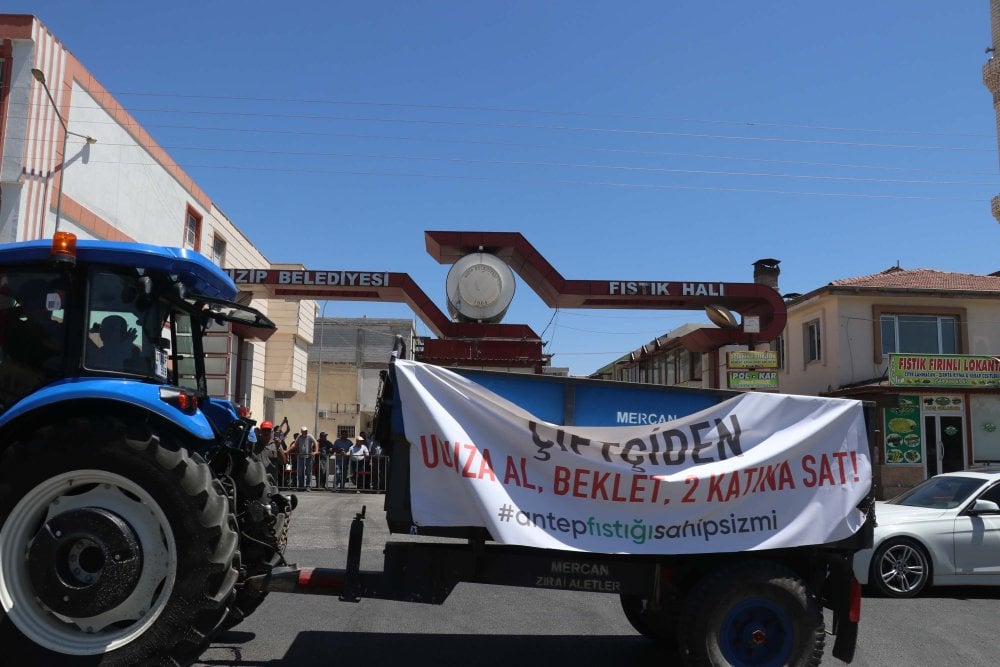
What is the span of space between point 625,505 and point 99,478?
3.17 meters

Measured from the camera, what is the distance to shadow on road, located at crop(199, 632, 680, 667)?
5.85 m

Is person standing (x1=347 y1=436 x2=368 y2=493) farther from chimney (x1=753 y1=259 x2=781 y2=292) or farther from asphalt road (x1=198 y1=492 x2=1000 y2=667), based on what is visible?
chimney (x1=753 y1=259 x2=781 y2=292)

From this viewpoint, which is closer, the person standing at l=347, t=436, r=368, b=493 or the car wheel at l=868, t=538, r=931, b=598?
the car wheel at l=868, t=538, r=931, b=598

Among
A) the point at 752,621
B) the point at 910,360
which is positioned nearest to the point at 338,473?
the point at 752,621

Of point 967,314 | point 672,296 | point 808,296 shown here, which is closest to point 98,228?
point 672,296

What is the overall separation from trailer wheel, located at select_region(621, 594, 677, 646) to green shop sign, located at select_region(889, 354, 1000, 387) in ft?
60.8

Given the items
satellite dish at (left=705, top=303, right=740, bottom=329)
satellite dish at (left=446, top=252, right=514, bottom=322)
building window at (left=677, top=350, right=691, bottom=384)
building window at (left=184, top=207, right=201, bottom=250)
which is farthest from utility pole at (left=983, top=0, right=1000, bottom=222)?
building window at (left=184, top=207, right=201, bottom=250)

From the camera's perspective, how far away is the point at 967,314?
991 inches

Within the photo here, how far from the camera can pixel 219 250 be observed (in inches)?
1062

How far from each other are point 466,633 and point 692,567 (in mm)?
2220

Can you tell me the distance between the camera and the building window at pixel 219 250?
2645 centimetres

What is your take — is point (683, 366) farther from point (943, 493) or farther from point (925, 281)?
Result: point (943, 493)

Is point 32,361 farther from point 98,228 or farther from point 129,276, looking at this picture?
point 98,228

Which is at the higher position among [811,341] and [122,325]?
[811,341]
